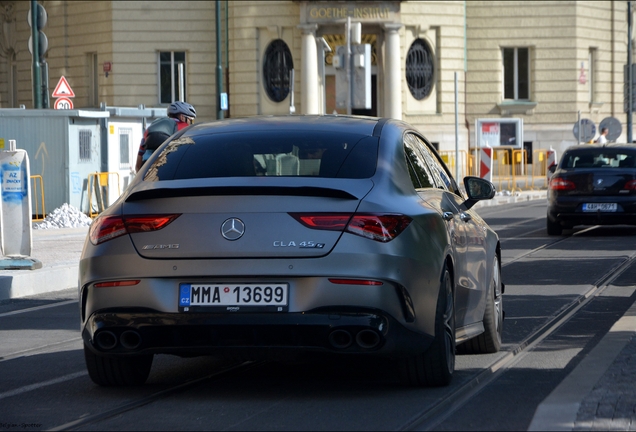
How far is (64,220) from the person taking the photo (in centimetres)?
2331

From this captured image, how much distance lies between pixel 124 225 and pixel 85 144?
2064 centimetres

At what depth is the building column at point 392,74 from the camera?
44.3 meters

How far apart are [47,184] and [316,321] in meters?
20.9

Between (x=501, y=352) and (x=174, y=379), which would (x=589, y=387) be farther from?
Result: (x=174, y=379)

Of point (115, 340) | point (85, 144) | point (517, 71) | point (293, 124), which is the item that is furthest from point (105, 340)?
point (517, 71)

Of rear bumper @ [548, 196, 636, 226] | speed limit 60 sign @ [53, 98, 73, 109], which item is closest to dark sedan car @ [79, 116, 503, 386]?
rear bumper @ [548, 196, 636, 226]

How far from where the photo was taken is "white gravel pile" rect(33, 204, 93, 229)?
23109 millimetres

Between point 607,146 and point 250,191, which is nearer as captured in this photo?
point 250,191

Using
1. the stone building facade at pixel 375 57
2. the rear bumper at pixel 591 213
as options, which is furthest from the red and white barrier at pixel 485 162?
the rear bumper at pixel 591 213

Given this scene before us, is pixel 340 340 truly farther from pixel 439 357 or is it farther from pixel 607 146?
pixel 607 146

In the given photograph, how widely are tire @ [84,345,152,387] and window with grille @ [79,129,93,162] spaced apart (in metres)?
20.0

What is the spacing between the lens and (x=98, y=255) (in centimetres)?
642

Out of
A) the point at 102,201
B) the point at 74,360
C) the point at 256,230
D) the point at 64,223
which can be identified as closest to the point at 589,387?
the point at 256,230

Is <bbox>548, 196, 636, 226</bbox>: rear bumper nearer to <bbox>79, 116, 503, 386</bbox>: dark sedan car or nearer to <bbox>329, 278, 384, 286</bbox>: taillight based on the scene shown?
<bbox>79, 116, 503, 386</bbox>: dark sedan car
